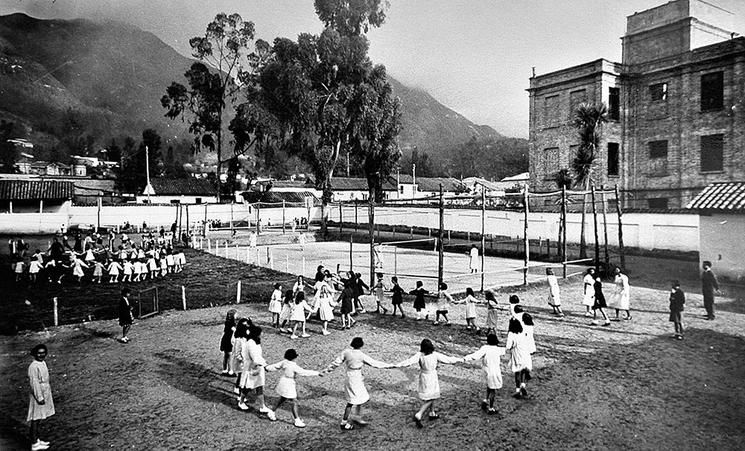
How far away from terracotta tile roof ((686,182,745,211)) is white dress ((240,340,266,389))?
1885 centimetres

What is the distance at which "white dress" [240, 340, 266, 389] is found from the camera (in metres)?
8.60

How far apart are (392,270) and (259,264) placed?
7921 millimetres

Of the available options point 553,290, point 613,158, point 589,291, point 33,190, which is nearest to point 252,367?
point 553,290

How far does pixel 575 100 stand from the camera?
133 ft

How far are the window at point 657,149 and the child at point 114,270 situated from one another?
38565 mm

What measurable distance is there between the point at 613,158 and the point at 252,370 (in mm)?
39165

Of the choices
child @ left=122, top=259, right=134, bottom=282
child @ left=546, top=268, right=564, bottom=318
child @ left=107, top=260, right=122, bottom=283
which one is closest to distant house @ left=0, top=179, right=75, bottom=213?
child @ left=107, top=260, right=122, bottom=283

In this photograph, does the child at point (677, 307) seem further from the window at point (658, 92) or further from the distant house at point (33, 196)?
the distant house at point (33, 196)

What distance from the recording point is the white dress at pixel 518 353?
29.3 feet

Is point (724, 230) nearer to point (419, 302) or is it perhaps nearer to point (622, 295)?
point (622, 295)

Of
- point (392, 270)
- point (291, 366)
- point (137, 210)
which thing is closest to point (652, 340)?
point (291, 366)

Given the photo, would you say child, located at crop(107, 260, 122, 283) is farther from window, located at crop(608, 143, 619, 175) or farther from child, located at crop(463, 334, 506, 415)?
window, located at crop(608, 143, 619, 175)

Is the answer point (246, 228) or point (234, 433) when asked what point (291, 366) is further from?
point (246, 228)

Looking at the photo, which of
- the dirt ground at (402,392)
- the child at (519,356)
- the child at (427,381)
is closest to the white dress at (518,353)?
the child at (519,356)
